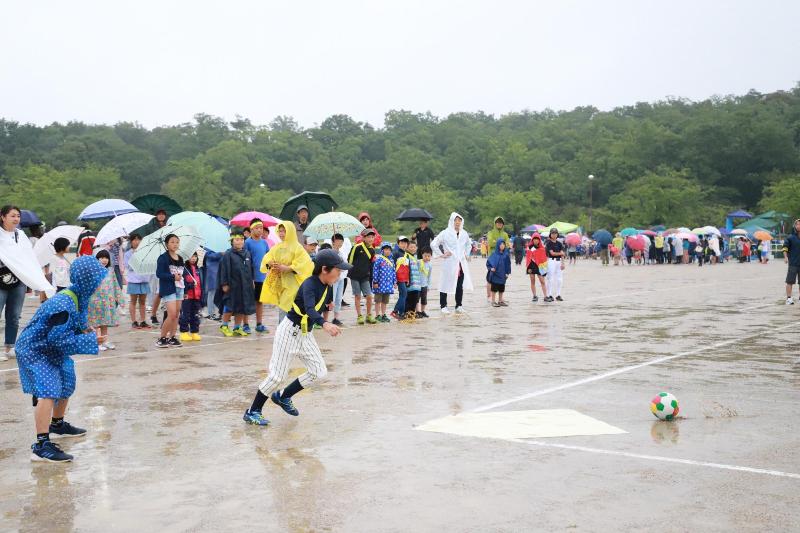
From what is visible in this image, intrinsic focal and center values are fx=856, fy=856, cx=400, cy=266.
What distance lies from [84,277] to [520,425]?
3811mm

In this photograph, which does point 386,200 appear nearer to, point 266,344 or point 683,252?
point 683,252

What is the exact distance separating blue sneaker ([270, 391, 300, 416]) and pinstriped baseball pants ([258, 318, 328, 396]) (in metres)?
0.20

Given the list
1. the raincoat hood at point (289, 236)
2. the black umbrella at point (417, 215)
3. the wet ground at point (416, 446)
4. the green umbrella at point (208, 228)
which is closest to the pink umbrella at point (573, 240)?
the black umbrella at point (417, 215)

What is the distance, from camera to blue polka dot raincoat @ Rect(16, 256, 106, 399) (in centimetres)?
646

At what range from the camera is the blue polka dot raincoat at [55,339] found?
6465 mm

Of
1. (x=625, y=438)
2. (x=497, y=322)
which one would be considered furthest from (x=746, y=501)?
(x=497, y=322)

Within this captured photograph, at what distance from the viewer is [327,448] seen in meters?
6.70

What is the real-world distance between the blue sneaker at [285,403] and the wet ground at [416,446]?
0.14 metres

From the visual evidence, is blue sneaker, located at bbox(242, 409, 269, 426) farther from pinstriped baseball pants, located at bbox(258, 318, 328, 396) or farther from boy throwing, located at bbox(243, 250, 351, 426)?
pinstriped baseball pants, located at bbox(258, 318, 328, 396)

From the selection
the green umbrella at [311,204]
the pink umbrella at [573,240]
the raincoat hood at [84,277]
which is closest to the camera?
the raincoat hood at [84,277]

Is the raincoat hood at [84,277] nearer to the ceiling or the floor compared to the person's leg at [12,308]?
nearer to the ceiling

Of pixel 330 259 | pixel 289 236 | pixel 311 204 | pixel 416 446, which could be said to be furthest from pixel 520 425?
pixel 311 204

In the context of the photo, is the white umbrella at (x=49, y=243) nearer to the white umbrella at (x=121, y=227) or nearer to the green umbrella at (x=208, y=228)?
the white umbrella at (x=121, y=227)

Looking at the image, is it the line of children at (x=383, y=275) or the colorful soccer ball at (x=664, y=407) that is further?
the line of children at (x=383, y=275)
